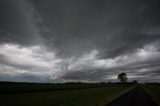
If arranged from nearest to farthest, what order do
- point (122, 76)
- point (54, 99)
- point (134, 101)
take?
point (134, 101) → point (54, 99) → point (122, 76)

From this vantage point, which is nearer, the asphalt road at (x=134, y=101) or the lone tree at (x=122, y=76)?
the asphalt road at (x=134, y=101)

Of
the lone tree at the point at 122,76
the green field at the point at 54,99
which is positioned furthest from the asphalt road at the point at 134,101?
the lone tree at the point at 122,76

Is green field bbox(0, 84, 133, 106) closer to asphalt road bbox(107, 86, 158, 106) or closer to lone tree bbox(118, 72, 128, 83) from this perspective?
asphalt road bbox(107, 86, 158, 106)

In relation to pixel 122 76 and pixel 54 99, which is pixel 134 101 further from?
pixel 122 76

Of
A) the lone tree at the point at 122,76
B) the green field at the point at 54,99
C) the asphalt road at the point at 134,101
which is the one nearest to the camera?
the asphalt road at the point at 134,101

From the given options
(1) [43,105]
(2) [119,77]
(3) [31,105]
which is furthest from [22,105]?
(2) [119,77]

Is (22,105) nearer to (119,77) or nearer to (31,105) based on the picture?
(31,105)

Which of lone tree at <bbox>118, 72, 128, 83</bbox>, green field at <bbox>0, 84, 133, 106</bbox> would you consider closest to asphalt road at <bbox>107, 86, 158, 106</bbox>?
green field at <bbox>0, 84, 133, 106</bbox>

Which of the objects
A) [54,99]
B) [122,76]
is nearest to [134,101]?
[54,99]

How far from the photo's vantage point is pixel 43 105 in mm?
22156

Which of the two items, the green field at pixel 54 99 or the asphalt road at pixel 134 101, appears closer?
the asphalt road at pixel 134 101

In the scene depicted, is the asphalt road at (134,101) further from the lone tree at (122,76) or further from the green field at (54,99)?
the lone tree at (122,76)

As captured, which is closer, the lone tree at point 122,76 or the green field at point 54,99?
the green field at point 54,99

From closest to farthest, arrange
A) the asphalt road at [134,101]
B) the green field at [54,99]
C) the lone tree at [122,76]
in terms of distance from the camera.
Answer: the asphalt road at [134,101] < the green field at [54,99] < the lone tree at [122,76]
